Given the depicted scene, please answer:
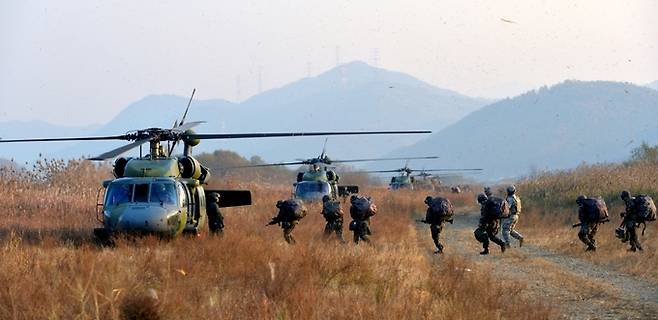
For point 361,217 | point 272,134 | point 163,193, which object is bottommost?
point 361,217

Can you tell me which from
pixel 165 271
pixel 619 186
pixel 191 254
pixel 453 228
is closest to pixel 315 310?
pixel 165 271

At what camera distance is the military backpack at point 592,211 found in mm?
18156

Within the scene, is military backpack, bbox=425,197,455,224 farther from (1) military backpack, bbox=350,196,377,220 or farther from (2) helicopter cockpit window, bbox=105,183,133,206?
(2) helicopter cockpit window, bbox=105,183,133,206

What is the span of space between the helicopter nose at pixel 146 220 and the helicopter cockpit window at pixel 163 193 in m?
0.28

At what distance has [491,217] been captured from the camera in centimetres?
1792

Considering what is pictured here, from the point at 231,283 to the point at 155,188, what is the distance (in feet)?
15.5

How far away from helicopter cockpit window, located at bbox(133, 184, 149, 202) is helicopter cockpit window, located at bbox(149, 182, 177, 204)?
109 millimetres

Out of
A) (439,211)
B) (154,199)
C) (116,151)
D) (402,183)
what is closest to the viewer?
(116,151)

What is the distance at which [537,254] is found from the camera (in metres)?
18.2

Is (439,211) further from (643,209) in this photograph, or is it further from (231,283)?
(231,283)

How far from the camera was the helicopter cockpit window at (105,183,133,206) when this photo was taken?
1429 centimetres

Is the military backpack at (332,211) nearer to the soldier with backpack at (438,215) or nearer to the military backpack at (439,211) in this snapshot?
the soldier with backpack at (438,215)

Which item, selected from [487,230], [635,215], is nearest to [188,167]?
[487,230]

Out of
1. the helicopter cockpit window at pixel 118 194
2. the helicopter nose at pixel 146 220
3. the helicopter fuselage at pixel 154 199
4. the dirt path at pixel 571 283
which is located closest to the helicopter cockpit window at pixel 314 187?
the dirt path at pixel 571 283
